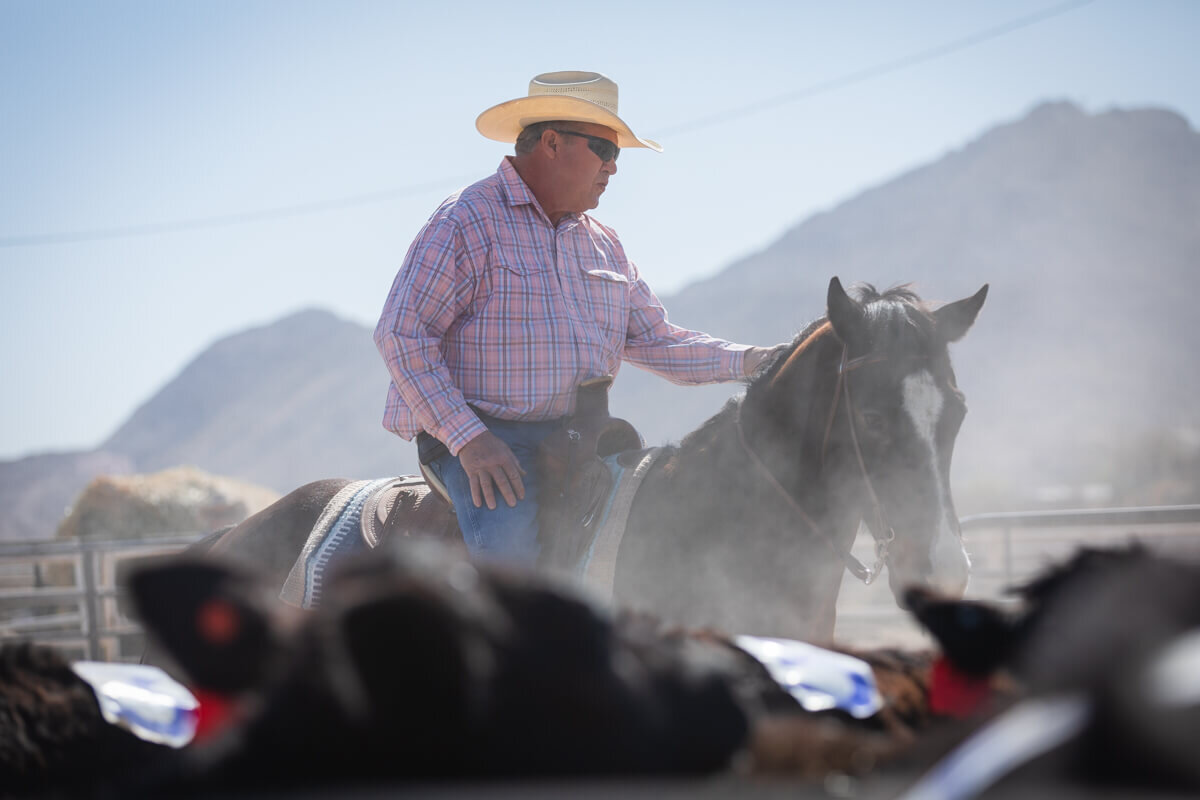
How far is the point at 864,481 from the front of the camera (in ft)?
9.04

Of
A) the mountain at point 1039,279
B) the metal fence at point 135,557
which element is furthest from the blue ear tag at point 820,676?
the mountain at point 1039,279

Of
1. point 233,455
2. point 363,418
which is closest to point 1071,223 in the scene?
point 363,418

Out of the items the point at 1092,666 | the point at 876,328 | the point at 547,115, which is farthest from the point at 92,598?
the point at 1092,666

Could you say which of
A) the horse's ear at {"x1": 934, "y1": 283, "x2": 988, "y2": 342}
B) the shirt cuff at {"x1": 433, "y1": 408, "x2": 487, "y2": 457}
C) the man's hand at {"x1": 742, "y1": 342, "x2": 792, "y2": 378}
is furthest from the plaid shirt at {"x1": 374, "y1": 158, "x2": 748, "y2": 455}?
the horse's ear at {"x1": 934, "y1": 283, "x2": 988, "y2": 342}

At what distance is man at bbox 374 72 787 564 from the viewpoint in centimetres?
294

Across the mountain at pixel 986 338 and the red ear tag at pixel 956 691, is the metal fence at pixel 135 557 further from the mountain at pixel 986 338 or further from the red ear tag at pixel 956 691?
the mountain at pixel 986 338

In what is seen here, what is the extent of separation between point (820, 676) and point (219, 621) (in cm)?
93

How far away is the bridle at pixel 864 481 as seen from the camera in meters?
2.69

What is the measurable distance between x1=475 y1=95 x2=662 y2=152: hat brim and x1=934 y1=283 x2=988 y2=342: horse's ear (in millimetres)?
1247

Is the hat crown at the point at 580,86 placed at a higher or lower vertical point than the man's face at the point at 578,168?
higher

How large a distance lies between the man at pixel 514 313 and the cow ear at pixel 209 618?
1702 mm

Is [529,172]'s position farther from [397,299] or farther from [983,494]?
[983,494]

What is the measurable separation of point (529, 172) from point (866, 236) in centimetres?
8349

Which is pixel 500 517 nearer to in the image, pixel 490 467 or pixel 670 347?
pixel 490 467
